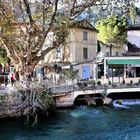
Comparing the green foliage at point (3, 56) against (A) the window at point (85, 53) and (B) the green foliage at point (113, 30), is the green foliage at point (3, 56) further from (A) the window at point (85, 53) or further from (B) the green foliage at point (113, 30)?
(B) the green foliage at point (113, 30)

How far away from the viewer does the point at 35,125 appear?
31328 millimetres

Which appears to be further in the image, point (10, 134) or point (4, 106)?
point (4, 106)

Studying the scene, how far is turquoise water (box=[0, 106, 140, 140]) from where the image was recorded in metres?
27.5

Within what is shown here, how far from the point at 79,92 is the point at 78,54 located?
1474 cm

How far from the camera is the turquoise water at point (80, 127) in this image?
2748 centimetres

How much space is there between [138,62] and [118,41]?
15446mm

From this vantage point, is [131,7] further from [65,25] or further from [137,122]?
[137,122]

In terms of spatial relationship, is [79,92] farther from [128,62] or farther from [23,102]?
[128,62]

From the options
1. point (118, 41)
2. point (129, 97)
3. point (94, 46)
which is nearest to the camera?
point (129, 97)

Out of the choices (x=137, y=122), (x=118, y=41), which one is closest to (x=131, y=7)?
(x=137, y=122)

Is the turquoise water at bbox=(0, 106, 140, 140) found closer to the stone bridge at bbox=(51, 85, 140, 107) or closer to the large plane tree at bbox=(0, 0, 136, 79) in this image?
the stone bridge at bbox=(51, 85, 140, 107)

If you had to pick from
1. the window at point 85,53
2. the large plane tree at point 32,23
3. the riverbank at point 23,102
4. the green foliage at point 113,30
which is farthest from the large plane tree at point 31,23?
the green foliage at point 113,30

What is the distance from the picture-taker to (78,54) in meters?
56.0

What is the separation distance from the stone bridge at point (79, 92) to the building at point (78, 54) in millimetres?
10149
